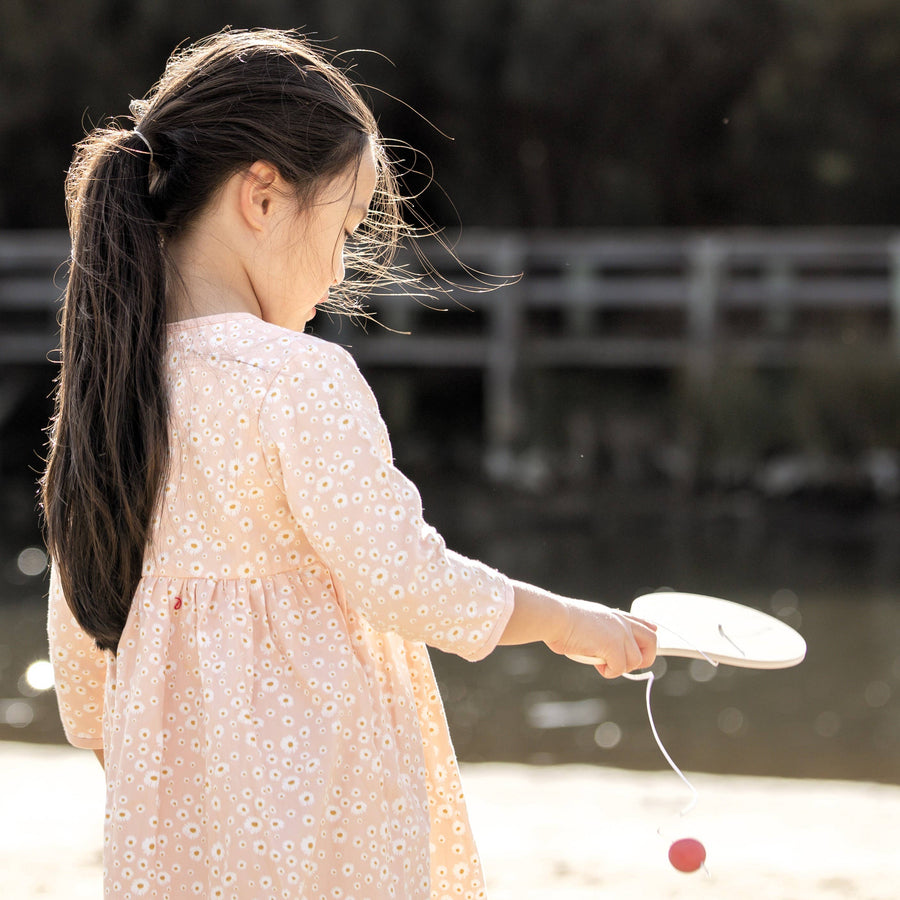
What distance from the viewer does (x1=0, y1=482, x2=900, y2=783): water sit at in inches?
171

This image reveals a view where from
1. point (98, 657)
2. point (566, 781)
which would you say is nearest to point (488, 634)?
point (98, 657)

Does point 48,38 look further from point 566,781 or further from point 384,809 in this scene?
point 384,809

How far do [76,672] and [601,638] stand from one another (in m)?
0.57

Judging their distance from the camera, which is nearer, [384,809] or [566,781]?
[384,809]

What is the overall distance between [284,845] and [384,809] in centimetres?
11

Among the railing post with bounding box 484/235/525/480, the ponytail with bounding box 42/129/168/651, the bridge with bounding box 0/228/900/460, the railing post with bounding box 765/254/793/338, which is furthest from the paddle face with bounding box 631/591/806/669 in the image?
the railing post with bounding box 765/254/793/338

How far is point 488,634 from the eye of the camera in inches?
49.8

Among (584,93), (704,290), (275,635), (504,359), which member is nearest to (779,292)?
(704,290)

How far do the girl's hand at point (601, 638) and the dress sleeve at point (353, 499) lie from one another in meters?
0.12

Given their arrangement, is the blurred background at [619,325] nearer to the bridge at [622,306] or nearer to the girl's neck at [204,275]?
the bridge at [622,306]

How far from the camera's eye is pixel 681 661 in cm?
569

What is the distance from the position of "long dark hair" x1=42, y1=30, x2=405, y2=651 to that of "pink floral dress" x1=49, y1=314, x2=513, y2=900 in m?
0.03

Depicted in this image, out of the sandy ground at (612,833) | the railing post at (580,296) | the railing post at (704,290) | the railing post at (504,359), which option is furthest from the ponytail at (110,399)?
the railing post at (580,296)

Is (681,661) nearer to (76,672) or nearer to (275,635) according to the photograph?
(76,672)
